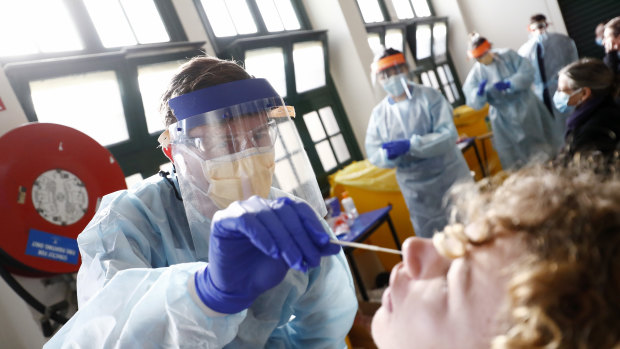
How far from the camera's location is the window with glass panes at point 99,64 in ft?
8.40

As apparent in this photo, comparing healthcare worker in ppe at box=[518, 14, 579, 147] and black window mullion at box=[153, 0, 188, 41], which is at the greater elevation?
black window mullion at box=[153, 0, 188, 41]

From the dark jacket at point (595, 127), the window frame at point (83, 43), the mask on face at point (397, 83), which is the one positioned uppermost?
the window frame at point (83, 43)

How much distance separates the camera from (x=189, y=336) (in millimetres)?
1039

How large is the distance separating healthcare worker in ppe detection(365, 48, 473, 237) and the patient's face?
2.68 m

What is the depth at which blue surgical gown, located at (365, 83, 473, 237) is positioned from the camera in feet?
11.9

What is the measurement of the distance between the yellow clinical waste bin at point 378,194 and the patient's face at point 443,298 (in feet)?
10.6

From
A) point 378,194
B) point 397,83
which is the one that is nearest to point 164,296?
point 397,83

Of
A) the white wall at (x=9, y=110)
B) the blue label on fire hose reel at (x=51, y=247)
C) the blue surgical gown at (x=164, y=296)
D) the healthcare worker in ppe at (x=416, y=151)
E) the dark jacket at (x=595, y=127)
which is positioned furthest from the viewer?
the healthcare worker in ppe at (x=416, y=151)

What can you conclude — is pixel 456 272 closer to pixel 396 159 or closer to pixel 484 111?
pixel 396 159

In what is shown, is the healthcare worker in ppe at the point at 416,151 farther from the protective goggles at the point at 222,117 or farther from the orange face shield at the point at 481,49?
the protective goggles at the point at 222,117

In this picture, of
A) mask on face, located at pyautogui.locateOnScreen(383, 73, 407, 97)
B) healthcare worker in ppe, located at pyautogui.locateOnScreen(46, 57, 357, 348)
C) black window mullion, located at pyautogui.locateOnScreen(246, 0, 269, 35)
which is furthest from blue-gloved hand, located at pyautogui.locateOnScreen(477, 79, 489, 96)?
healthcare worker in ppe, located at pyautogui.locateOnScreen(46, 57, 357, 348)

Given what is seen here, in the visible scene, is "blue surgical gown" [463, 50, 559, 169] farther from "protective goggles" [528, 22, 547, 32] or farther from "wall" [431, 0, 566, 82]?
"wall" [431, 0, 566, 82]

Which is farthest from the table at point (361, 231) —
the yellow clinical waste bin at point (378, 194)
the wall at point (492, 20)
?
the wall at point (492, 20)

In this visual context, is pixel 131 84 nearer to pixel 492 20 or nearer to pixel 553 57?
pixel 553 57
